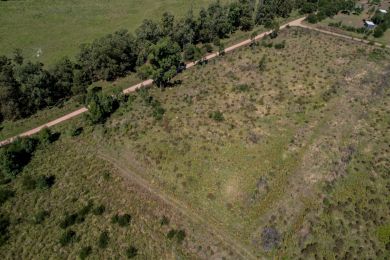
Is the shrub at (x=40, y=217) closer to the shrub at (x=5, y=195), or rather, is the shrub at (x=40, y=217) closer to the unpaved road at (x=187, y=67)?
the shrub at (x=5, y=195)

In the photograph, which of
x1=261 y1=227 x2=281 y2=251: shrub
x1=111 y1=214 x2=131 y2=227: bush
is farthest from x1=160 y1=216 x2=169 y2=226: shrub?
x1=261 y1=227 x2=281 y2=251: shrub

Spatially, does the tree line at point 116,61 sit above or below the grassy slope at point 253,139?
above

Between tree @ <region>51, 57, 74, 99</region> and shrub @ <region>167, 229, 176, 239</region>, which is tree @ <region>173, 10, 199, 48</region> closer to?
tree @ <region>51, 57, 74, 99</region>

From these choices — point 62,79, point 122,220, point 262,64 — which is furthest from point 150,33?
point 122,220

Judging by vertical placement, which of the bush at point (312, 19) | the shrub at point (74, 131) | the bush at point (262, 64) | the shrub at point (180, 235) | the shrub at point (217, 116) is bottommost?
the shrub at point (180, 235)

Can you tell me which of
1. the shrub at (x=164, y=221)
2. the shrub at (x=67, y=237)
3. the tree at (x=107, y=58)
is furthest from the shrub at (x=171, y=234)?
the tree at (x=107, y=58)

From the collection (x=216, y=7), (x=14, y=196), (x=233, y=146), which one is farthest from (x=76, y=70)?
(x=216, y=7)
